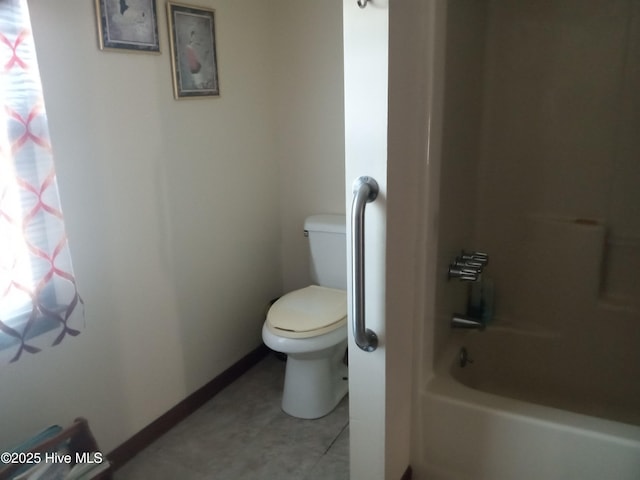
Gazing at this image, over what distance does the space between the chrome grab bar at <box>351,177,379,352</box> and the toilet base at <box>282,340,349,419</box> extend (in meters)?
0.80

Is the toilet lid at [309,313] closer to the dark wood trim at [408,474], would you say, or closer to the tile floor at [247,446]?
the tile floor at [247,446]

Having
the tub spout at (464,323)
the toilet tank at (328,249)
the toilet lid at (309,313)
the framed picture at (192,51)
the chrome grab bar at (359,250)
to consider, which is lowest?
the toilet lid at (309,313)

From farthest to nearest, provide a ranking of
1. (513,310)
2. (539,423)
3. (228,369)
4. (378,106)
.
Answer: (228,369)
(513,310)
(539,423)
(378,106)

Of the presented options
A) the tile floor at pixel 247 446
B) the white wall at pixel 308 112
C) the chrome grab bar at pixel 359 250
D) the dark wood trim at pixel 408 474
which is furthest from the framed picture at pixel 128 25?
the dark wood trim at pixel 408 474

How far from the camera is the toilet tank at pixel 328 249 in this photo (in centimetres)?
246

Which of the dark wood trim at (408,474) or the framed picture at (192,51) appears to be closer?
the dark wood trim at (408,474)

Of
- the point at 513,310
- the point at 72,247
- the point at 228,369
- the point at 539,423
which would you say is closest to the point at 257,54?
the point at 72,247

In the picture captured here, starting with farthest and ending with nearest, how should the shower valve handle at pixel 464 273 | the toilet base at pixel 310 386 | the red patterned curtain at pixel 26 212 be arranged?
the toilet base at pixel 310 386 → the shower valve handle at pixel 464 273 → the red patterned curtain at pixel 26 212

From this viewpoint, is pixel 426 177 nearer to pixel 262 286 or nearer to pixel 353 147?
pixel 353 147

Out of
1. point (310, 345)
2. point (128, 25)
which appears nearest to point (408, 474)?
point (310, 345)

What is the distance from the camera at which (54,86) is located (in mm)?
1602

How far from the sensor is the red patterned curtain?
1394mm

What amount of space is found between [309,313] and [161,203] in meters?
0.74

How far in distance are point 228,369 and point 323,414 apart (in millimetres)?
524
